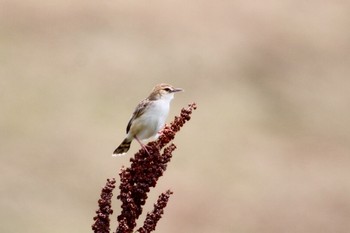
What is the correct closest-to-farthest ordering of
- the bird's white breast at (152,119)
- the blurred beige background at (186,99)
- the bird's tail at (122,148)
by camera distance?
the bird's white breast at (152,119) < the bird's tail at (122,148) < the blurred beige background at (186,99)

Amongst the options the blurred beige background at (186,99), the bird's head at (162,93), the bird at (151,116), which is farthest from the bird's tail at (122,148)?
the blurred beige background at (186,99)

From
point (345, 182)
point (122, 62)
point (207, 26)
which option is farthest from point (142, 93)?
point (207, 26)

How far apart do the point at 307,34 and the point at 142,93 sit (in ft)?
55.5

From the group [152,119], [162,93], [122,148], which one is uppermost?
[162,93]

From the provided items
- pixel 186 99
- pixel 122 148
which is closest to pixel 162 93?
pixel 122 148

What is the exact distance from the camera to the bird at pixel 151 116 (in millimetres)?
13703

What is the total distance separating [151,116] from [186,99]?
39.6 metres

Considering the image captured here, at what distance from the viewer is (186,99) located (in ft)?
175

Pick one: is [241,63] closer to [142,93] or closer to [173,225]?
[142,93]

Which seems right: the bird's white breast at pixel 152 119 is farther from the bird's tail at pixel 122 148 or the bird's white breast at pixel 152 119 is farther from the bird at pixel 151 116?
the bird's tail at pixel 122 148

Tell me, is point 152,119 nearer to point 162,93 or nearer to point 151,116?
point 151,116

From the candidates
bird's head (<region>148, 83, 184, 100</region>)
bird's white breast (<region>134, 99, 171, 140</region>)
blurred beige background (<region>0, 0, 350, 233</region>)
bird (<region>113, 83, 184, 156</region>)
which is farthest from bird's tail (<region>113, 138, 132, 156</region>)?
blurred beige background (<region>0, 0, 350, 233</region>)

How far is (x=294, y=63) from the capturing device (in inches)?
2520

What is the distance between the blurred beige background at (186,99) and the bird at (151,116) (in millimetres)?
23435
